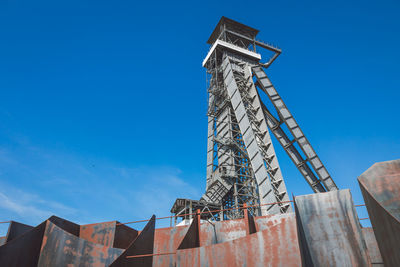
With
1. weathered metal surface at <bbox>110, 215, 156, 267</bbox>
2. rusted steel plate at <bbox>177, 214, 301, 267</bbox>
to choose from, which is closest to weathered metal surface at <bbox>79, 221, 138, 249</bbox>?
weathered metal surface at <bbox>110, 215, 156, 267</bbox>

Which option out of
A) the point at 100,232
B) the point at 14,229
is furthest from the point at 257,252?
the point at 14,229

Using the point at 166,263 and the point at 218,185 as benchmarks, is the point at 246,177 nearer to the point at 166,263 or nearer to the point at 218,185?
the point at 218,185

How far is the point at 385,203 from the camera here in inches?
231

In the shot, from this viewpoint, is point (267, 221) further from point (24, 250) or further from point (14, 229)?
point (14, 229)

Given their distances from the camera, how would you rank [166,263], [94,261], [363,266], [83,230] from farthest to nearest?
1. [83,230]
2. [166,263]
3. [94,261]
4. [363,266]

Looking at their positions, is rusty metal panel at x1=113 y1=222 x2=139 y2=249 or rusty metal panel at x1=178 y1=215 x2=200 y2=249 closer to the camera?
rusty metal panel at x1=178 y1=215 x2=200 y2=249

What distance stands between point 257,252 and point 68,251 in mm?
6345

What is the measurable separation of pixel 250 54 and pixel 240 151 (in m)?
12.5

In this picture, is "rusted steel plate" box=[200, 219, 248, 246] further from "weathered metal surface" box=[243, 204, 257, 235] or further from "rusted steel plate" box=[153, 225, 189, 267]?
"rusted steel plate" box=[153, 225, 189, 267]

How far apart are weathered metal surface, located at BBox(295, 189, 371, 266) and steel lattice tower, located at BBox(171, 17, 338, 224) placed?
14.0 m

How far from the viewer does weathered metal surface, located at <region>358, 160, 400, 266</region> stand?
5602 millimetres

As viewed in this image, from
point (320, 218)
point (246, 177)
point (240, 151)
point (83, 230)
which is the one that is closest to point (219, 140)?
point (240, 151)

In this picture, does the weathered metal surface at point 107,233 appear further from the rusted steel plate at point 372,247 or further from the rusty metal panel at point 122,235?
the rusted steel plate at point 372,247

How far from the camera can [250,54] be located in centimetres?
3647
